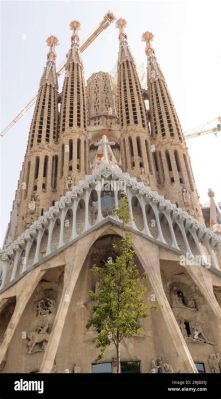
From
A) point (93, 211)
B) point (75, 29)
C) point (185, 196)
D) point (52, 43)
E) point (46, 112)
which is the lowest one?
point (93, 211)

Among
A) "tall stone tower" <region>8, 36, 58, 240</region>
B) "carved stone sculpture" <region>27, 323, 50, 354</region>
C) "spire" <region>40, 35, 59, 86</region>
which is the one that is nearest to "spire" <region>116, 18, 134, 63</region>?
"spire" <region>40, 35, 59, 86</region>

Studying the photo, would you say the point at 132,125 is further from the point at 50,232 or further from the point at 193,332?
the point at 193,332

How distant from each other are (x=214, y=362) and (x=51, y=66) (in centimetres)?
2976

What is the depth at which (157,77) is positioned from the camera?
36.0 meters

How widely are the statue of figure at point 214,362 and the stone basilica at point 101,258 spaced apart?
42 mm

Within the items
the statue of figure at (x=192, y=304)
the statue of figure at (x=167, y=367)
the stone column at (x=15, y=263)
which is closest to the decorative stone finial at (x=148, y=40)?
the stone column at (x=15, y=263)

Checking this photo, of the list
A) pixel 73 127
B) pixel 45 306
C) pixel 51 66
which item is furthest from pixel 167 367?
pixel 51 66

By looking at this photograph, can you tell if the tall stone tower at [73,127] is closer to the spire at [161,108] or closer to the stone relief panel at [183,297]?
the spire at [161,108]

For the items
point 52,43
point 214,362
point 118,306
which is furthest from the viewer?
point 52,43

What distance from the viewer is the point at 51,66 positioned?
1529 inches
